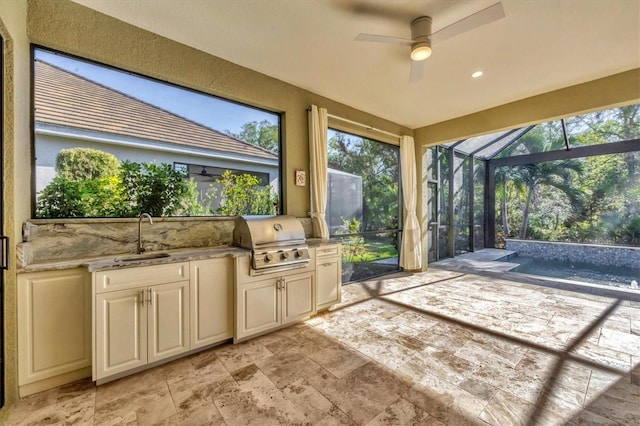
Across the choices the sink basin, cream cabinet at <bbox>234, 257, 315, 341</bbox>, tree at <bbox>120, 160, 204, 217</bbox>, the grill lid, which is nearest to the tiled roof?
tree at <bbox>120, 160, 204, 217</bbox>

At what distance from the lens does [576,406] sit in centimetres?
165

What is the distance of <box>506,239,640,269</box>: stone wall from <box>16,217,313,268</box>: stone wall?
8.09 m

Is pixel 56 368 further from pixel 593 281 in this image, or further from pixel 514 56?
pixel 593 281

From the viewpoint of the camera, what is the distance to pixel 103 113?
2.39 meters

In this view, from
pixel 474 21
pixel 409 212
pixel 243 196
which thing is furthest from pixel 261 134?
pixel 409 212

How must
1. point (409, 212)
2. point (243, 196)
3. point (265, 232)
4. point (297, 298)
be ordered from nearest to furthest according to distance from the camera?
point (265, 232), point (297, 298), point (243, 196), point (409, 212)

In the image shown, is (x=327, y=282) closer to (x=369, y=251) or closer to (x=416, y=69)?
(x=369, y=251)

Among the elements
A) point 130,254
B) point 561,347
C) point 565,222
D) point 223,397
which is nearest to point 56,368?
point 130,254

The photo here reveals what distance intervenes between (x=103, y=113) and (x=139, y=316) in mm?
1827

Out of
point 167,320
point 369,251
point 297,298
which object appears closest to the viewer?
point 167,320

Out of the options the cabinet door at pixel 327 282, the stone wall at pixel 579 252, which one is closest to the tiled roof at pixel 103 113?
the cabinet door at pixel 327 282

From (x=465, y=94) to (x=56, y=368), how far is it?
5253 millimetres

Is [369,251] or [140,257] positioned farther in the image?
[369,251]

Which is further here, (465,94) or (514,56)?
(465,94)
